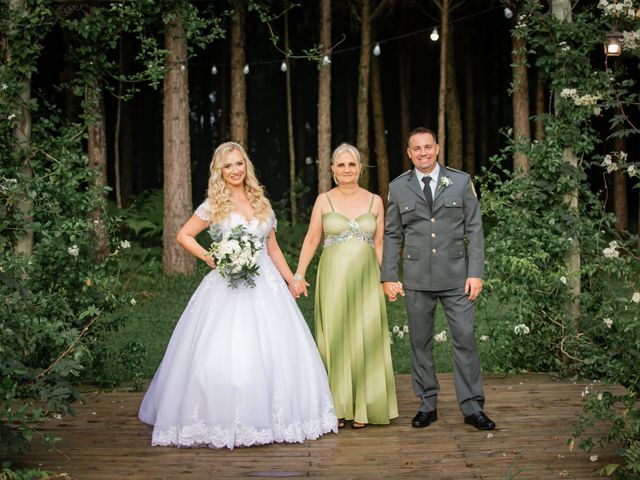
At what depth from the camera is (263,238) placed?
6746 mm

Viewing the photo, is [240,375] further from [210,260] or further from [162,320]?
[162,320]

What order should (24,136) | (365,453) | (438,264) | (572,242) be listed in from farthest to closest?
(572,242) < (24,136) < (438,264) < (365,453)

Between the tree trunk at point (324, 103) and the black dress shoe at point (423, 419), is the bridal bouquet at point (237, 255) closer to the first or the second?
the black dress shoe at point (423, 419)

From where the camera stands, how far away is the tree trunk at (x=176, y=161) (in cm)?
1358

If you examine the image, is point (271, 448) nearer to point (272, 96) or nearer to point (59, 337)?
point (59, 337)

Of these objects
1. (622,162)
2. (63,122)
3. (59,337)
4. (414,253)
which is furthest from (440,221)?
(63,122)

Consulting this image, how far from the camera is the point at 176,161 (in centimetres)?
1381

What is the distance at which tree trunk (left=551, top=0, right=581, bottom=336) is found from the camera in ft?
25.7

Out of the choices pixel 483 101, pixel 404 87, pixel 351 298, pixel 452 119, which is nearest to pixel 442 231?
pixel 351 298

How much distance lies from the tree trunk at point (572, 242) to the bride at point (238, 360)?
2.62 m

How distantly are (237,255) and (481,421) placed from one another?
202cm

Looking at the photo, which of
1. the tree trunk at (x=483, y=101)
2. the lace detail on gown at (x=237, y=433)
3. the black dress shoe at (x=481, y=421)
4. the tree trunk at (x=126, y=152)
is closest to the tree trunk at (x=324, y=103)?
the tree trunk at (x=126, y=152)

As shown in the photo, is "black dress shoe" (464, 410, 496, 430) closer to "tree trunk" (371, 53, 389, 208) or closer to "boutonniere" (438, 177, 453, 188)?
"boutonniere" (438, 177, 453, 188)

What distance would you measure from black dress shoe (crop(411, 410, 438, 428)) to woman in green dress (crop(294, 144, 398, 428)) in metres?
0.21
